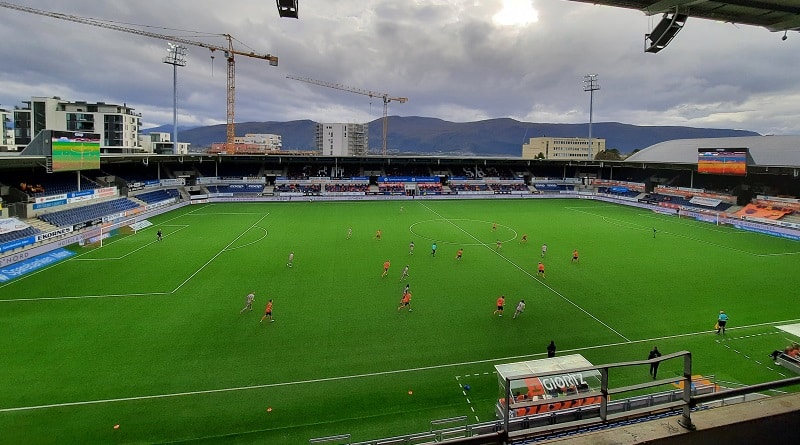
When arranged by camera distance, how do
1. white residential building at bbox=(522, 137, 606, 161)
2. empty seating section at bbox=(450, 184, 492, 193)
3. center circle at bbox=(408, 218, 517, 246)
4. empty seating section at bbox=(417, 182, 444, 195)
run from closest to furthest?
center circle at bbox=(408, 218, 517, 246) < empty seating section at bbox=(417, 182, 444, 195) < empty seating section at bbox=(450, 184, 492, 193) < white residential building at bbox=(522, 137, 606, 161)

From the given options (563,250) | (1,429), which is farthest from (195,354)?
(563,250)

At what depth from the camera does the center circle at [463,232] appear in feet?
109

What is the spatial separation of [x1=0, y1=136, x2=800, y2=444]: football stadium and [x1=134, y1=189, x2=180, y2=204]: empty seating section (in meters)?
1.65

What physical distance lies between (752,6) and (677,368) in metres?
10.4

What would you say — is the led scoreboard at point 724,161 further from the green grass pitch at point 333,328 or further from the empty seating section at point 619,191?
the green grass pitch at point 333,328

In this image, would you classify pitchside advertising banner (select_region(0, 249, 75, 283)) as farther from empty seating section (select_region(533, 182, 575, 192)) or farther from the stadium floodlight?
empty seating section (select_region(533, 182, 575, 192))

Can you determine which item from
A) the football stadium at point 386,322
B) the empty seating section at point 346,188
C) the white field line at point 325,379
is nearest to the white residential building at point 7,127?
the football stadium at point 386,322

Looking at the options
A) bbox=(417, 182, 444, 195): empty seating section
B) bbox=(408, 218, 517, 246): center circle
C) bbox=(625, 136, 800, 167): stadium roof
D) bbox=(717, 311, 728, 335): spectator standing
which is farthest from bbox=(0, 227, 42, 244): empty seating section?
bbox=(625, 136, 800, 167): stadium roof

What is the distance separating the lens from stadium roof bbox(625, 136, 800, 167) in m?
50.6

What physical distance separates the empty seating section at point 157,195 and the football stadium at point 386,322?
165 cm

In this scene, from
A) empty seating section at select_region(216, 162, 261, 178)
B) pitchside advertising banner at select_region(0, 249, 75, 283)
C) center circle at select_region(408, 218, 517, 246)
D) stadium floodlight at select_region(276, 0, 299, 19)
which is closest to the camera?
stadium floodlight at select_region(276, 0, 299, 19)

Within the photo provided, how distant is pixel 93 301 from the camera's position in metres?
19.3

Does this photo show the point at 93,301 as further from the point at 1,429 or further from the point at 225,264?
the point at 1,429

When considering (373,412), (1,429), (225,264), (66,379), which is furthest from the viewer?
(225,264)
